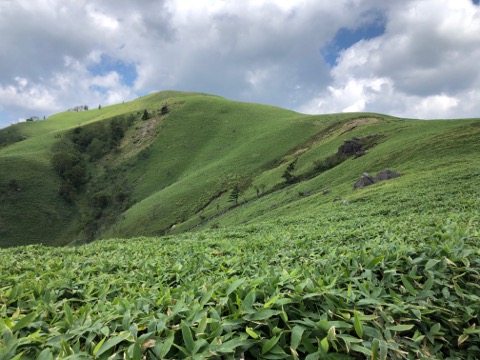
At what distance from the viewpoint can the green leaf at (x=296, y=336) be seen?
281 cm

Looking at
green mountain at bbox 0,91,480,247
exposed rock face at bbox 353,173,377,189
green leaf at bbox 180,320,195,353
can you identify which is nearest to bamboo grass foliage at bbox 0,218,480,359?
green leaf at bbox 180,320,195,353

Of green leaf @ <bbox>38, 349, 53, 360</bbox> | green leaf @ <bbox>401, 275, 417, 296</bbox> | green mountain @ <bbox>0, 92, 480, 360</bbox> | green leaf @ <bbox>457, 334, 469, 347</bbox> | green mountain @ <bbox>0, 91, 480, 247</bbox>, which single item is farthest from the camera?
green mountain @ <bbox>0, 91, 480, 247</bbox>

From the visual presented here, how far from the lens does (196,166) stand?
101 meters

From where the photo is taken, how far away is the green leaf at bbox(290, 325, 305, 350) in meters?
2.81

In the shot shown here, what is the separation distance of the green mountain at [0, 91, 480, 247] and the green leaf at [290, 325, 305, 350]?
27.0 metres

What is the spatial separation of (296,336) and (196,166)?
99605 millimetres

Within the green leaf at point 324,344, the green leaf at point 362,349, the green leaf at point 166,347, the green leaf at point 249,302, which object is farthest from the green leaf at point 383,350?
the green leaf at point 166,347


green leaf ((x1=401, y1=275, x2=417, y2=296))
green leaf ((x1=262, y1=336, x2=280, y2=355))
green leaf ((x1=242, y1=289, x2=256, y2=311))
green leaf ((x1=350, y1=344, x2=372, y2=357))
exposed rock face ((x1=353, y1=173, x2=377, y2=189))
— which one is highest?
green leaf ((x1=242, y1=289, x2=256, y2=311))

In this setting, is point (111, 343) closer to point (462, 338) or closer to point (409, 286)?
point (409, 286)

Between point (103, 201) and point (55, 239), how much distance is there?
17.6 metres

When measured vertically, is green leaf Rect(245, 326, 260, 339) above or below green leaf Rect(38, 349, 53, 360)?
below

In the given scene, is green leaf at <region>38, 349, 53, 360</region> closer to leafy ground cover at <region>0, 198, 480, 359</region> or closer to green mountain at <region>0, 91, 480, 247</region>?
leafy ground cover at <region>0, 198, 480, 359</region>

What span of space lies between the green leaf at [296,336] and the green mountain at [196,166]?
2696 cm

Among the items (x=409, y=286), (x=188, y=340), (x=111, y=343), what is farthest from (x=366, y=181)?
(x=111, y=343)
